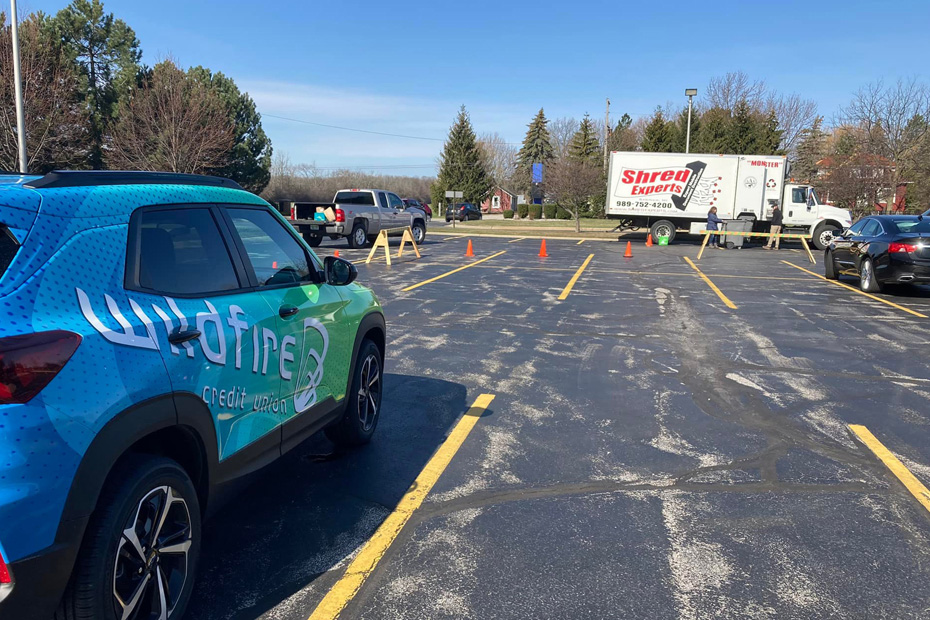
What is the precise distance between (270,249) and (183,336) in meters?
1.33

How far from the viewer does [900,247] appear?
485 inches

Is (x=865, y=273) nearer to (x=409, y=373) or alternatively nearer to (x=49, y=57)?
(x=409, y=373)

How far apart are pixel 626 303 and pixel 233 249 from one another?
31.4ft

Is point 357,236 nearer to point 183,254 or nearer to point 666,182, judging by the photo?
point 666,182

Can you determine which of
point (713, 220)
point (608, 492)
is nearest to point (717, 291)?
point (608, 492)

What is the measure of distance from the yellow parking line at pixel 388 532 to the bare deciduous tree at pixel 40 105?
76.6ft

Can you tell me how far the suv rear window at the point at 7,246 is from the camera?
2.19m

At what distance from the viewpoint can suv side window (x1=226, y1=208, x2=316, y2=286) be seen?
Answer: 11.8ft

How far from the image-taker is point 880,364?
25.3 feet

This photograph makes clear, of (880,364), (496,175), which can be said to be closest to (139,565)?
(880,364)

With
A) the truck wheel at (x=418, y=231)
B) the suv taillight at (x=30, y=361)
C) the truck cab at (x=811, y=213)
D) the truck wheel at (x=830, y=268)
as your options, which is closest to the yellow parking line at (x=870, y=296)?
the truck wheel at (x=830, y=268)

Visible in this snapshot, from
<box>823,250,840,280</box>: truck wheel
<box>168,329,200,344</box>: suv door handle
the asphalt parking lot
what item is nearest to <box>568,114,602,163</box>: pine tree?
<box>823,250,840,280</box>: truck wheel

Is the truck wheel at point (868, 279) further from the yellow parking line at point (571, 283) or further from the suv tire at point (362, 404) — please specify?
the suv tire at point (362, 404)

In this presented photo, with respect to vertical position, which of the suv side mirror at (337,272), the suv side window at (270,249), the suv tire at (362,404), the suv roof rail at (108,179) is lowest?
the suv tire at (362,404)
